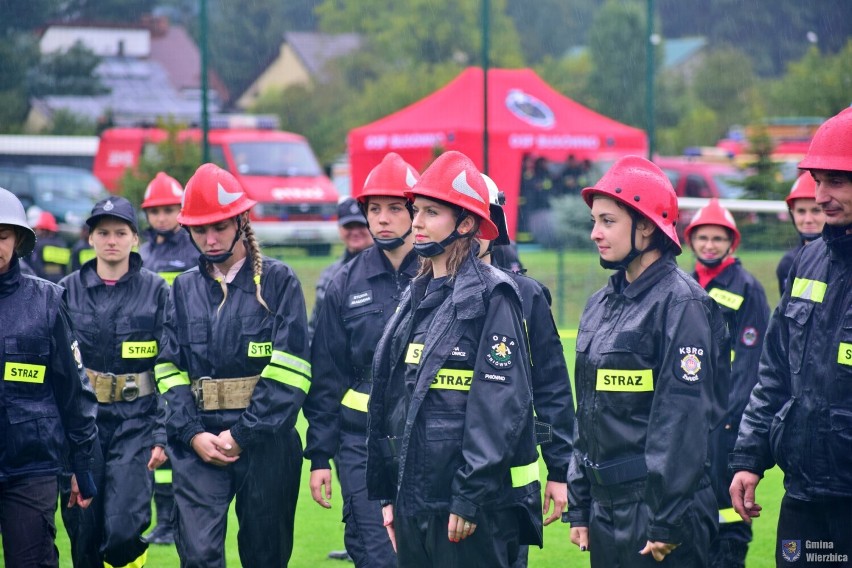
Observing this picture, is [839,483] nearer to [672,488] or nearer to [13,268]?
[672,488]

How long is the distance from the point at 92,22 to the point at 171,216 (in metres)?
16.2

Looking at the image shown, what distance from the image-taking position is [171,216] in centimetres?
1017

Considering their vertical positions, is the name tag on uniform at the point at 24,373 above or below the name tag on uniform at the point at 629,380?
below

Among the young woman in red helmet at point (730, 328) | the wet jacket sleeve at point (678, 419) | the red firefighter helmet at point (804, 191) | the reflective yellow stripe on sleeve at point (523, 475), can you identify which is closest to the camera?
the wet jacket sleeve at point (678, 419)

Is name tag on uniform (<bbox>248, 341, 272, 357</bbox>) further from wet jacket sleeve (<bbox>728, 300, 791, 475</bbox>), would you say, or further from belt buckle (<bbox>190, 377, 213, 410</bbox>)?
wet jacket sleeve (<bbox>728, 300, 791, 475</bbox>)

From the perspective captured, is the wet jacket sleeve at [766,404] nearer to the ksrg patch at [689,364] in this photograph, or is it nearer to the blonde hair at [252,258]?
the ksrg patch at [689,364]

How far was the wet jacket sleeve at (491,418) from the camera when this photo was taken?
4785 millimetres

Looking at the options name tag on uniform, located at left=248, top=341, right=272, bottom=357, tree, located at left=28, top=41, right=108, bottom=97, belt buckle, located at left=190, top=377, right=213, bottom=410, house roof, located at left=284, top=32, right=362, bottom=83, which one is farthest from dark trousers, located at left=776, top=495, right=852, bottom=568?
house roof, located at left=284, top=32, right=362, bottom=83

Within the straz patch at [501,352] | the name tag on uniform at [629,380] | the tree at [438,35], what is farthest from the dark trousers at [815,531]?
the tree at [438,35]

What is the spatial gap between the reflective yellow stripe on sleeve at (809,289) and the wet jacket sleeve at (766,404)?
74 mm

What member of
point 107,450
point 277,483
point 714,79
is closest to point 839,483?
point 277,483

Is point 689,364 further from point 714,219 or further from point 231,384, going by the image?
point 714,219

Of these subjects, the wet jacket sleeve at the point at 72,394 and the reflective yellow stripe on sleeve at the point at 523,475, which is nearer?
the reflective yellow stripe on sleeve at the point at 523,475

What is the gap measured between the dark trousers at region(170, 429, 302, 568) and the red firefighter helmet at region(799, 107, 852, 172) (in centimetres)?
292
